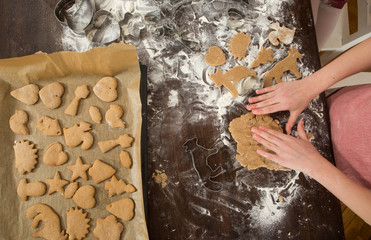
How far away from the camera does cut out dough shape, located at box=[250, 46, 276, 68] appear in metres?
0.99

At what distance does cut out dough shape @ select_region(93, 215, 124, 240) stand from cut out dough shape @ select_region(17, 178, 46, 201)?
0.77ft

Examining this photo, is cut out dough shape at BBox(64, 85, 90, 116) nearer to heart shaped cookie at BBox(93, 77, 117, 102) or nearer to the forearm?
heart shaped cookie at BBox(93, 77, 117, 102)

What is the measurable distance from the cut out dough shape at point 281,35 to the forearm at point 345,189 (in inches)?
20.8

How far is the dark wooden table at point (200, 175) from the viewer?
866mm

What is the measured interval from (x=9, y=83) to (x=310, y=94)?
3.86 feet

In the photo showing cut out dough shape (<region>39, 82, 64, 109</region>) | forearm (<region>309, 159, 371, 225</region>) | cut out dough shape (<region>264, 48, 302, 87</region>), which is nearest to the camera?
forearm (<region>309, 159, 371, 225</region>)

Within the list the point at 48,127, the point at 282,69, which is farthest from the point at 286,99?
the point at 48,127

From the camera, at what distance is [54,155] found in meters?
0.86

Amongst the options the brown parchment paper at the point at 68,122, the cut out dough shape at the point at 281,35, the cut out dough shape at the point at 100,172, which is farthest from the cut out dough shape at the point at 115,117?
the cut out dough shape at the point at 281,35

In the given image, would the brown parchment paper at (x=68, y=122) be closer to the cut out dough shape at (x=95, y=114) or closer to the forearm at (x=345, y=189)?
the cut out dough shape at (x=95, y=114)

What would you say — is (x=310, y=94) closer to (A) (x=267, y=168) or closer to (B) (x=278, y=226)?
(A) (x=267, y=168)

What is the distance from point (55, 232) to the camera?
2.72 feet

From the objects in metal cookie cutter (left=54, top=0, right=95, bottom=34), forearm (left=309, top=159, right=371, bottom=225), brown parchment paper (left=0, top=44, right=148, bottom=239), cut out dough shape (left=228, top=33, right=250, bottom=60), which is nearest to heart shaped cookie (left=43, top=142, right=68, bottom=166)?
brown parchment paper (left=0, top=44, right=148, bottom=239)

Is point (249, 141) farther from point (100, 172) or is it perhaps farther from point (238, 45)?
point (100, 172)
